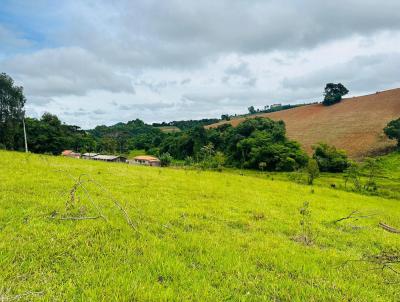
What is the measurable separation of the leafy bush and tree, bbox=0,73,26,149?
54.3 metres

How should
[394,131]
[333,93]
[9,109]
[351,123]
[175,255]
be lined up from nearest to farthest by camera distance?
[175,255]
[9,109]
[394,131]
[351,123]
[333,93]

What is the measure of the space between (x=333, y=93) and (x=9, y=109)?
296 feet

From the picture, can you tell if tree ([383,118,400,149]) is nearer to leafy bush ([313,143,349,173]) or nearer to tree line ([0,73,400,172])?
tree line ([0,73,400,172])

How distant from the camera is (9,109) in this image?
134 feet

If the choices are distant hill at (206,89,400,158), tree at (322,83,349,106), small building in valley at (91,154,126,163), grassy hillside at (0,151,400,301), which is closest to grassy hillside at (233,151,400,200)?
distant hill at (206,89,400,158)

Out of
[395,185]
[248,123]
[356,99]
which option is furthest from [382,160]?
[356,99]

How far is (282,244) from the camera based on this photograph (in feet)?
17.6

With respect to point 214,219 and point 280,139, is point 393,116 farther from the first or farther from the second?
point 214,219

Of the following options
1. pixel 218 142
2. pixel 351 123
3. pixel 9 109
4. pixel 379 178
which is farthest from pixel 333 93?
pixel 9 109

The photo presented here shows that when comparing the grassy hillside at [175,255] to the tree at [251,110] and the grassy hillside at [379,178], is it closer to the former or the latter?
the grassy hillside at [379,178]

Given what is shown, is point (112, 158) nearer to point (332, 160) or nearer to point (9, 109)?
point (9, 109)

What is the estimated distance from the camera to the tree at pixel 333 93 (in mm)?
83875

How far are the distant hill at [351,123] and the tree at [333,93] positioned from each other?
82.9 inches

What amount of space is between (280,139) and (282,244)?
5901cm
